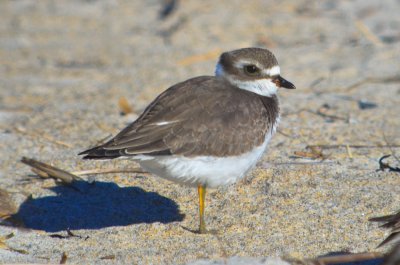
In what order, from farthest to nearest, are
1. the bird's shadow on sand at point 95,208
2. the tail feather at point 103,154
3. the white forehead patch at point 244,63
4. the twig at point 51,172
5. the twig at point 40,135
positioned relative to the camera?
the twig at point 40,135
the twig at point 51,172
the white forehead patch at point 244,63
the bird's shadow on sand at point 95,208
the tail feather at point 103,154

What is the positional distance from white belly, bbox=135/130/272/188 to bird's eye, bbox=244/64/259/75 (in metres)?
0.67

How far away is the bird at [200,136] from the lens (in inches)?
176

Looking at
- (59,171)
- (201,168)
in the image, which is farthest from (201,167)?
(59,171)

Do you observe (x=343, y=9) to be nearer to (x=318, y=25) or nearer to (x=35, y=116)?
(x=318, y=25)

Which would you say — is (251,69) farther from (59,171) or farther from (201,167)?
(59,171)

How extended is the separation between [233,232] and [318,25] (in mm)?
5033

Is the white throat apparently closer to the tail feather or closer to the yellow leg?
the yellow leg

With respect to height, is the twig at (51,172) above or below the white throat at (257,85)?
below

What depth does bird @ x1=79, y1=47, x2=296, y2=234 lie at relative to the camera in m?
4.48

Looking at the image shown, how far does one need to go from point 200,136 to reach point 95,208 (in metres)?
1.00

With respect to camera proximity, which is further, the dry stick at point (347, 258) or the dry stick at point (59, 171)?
the dry stick at point (59, 171)

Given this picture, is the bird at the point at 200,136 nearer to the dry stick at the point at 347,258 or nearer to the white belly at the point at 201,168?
the white belly at the point at 201,168

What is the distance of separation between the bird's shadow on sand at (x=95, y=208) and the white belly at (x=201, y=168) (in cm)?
45

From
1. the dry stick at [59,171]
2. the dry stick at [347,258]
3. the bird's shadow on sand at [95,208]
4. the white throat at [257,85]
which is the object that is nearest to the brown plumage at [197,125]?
the white throat at [257,85]
